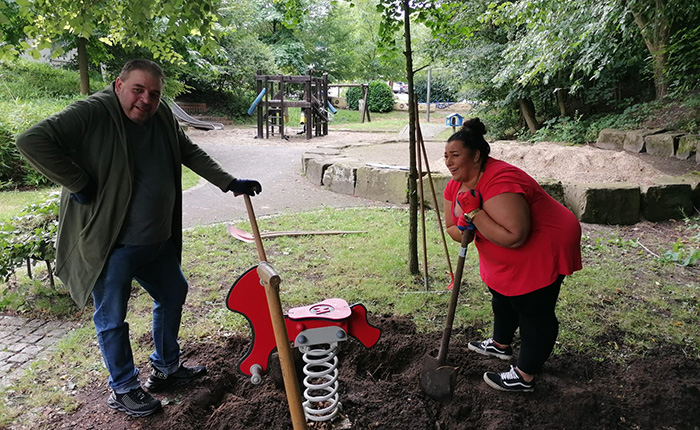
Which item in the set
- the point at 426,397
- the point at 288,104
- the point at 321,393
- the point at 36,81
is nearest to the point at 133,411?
the point at 321,393

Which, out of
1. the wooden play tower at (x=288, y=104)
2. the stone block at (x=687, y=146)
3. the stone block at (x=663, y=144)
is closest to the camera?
the stone block at (x=687, y=146)

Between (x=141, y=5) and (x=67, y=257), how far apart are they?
1.67 m

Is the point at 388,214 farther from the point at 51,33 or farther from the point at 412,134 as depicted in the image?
the point at 51,33

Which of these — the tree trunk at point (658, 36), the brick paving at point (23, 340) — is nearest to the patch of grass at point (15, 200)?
the brick paving at point (23, 340)

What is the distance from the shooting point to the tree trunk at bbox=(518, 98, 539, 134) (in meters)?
12.9

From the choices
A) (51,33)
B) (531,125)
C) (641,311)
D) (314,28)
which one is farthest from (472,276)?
(314,28)

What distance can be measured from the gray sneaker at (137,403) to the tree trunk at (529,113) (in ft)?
40.3

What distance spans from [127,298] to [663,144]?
9281 mm

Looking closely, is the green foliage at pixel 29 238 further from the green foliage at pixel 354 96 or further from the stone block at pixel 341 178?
the green foliage at pixel 354 96

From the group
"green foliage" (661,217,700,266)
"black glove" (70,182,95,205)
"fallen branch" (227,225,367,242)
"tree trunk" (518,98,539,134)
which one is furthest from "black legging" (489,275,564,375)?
"tree trunk" (518,98,539,134)

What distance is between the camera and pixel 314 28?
2953 centimetres

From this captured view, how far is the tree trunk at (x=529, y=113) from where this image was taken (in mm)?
12871

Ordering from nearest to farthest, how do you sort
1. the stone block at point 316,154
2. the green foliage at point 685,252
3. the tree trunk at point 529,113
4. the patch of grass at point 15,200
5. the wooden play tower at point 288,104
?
the green foliage at point 685,252 → the patch of grass at point 15,200 → the stone block at point 316,154 → the tree trunk at point 529,113 → the wooden play tower at point 288,104

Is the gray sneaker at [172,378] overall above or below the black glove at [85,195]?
below
